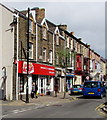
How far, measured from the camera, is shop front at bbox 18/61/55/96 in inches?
890

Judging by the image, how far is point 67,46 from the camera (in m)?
38.7

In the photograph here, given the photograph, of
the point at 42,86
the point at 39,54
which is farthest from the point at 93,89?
the point at 39,54

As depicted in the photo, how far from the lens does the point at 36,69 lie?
25.6 metres

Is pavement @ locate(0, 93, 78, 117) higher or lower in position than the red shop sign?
lower

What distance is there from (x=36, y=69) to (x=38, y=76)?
4.85ft

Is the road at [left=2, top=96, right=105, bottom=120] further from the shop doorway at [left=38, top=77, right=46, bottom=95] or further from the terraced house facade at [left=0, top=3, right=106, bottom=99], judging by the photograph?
the shop doorway at [left=38, top=77, right=46, bottom=95]

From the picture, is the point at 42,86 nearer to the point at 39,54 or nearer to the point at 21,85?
the point at 39,54

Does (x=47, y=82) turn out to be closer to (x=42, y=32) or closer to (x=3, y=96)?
(x=42, y=32)

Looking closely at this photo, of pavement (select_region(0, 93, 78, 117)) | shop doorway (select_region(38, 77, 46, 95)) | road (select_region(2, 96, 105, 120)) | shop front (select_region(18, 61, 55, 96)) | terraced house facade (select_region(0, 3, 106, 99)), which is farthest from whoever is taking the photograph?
shop doorway (select_region(38, 77, 46, 95))

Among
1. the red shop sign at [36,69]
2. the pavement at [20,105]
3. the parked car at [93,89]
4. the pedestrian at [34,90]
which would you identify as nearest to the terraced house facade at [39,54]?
the red shop sign at [36,69]

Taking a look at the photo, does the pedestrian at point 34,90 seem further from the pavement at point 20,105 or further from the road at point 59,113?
the road at point 59,113

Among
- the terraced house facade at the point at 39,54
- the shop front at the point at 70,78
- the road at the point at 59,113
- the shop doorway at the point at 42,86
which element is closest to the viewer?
the road at the point at 59,113

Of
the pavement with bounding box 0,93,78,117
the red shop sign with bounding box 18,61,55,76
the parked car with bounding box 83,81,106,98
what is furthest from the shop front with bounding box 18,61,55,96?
the parked car with bounding box 83,81,106,98

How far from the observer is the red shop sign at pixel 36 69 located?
22.2m
